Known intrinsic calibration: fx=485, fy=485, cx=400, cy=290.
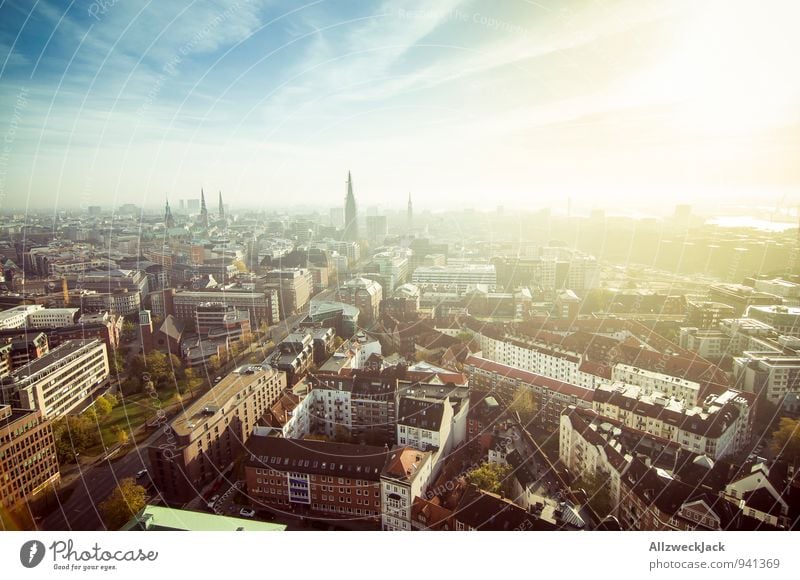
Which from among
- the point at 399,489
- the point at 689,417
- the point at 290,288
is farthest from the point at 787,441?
the point at 290,288

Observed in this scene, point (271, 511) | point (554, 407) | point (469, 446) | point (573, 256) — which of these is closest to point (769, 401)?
point (554, 407)

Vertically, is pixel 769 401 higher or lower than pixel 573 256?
lower

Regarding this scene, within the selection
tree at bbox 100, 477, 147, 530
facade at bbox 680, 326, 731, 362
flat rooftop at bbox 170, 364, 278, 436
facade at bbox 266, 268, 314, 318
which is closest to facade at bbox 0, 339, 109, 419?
flat rooftop at bbox 170, 364, 278, 436

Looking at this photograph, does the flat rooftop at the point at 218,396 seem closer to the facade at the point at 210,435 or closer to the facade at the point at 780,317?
the facade at the point at 210,435

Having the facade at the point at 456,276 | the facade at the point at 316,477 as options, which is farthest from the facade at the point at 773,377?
the facade at the point at 456,276

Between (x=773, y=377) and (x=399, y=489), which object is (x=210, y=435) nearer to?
(x=399, y=489)

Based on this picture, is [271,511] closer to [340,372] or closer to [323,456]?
[323,456]
